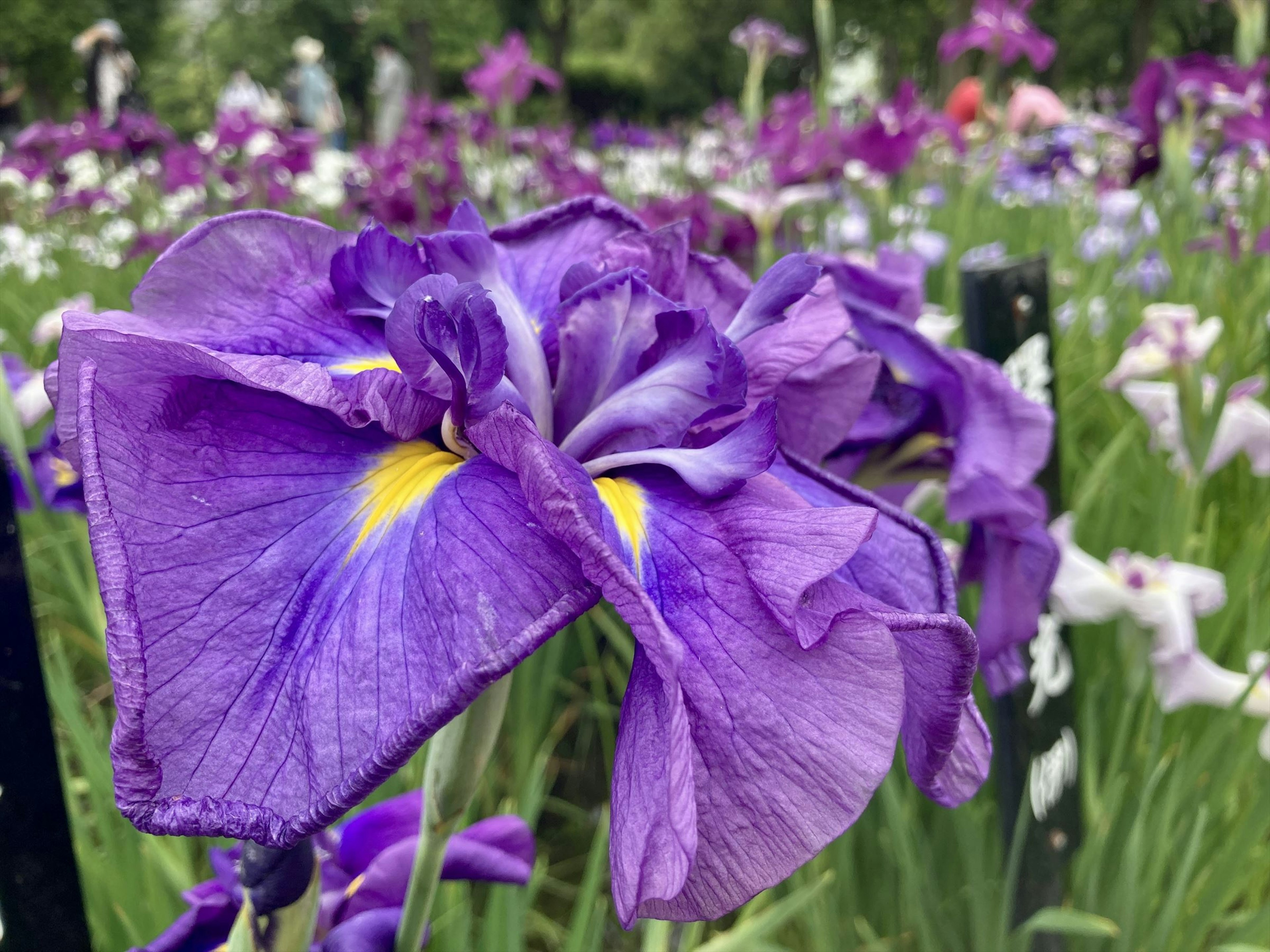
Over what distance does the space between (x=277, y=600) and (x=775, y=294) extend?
0.87 ft

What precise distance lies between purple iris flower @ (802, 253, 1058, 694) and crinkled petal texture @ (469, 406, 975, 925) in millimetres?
308

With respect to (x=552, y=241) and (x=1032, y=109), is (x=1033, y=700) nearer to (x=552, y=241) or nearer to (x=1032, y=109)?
(x=552, y=241)

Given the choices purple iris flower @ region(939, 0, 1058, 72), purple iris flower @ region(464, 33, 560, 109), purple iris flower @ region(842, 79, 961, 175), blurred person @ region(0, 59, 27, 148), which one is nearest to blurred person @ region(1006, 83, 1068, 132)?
purple iris flower @ region(939, 0, 1058, 72)

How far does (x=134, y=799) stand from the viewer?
0.32 metres

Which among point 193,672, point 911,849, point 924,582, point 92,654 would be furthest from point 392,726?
point 92,654

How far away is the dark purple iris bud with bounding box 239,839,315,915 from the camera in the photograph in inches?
16.3

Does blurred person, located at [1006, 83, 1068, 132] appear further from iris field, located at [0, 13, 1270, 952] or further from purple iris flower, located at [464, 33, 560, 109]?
purple iris flower, located at [464, 33, 560, 109]

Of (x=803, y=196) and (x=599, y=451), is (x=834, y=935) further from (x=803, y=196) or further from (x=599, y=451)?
(x=803, y=196)

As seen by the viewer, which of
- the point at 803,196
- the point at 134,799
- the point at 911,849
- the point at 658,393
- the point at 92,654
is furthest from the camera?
the point at 803,196

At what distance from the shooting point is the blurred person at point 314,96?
27.3 feet

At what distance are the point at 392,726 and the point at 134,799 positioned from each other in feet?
0.28

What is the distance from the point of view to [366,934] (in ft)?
1.66

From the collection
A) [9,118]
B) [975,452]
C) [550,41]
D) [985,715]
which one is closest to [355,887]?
[975,452]

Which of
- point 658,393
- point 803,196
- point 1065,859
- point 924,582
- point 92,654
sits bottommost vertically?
point 92,654
